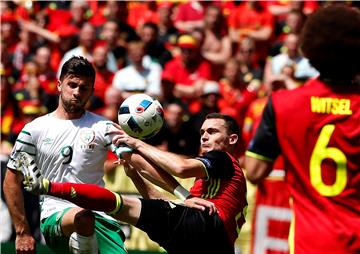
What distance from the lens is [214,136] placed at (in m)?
7.00

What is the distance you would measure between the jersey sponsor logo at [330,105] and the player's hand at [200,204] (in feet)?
5.62

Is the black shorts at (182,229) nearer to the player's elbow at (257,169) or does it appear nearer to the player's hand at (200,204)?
the player's hand at (200,204)

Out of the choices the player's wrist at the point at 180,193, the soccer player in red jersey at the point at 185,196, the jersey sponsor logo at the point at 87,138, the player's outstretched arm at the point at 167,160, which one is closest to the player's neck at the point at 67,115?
the jersey sponsor logo at the point at 87,138

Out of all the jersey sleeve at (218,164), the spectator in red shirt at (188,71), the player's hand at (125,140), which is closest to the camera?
the player's hand at (125,140)

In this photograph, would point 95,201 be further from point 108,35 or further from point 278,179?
point 108,35

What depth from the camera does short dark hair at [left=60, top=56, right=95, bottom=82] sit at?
7.15 m

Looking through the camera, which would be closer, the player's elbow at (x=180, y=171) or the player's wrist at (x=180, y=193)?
the player's elbow at (x=180, y=171)

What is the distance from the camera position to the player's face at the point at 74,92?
7121 millimetres

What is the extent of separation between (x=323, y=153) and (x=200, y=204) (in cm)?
172

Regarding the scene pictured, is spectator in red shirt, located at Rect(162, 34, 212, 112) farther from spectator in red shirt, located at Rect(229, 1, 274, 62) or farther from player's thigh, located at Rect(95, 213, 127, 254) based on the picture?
player's thigh, located at Rect(95, 213, 127, 254)

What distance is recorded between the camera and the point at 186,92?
1317cm

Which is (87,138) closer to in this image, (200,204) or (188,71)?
(200,204)

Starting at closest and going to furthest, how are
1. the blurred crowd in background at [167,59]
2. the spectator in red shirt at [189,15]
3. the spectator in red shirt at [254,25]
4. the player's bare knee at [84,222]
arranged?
the player's bare knee at [84,222] → the blurred crowd in background at [167,59] → the spectator in red shirt at [254,25] → the spectator in red shirt at [189,15]

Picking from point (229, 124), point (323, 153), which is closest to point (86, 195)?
point (229, 124)
